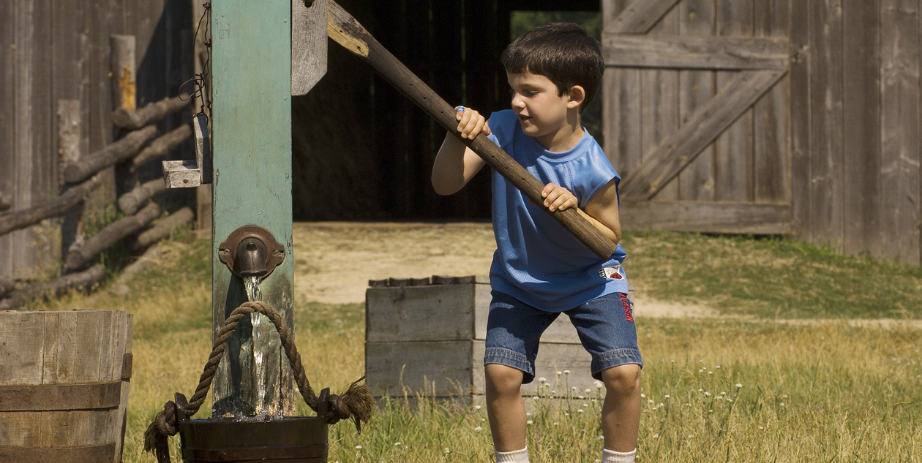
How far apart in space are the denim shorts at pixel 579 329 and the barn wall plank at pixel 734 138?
690 cm

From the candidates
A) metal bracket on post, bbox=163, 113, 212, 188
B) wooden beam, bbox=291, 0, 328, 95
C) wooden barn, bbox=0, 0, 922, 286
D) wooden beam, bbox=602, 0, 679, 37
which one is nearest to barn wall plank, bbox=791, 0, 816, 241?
wooden barn, bbox=0, 0, 922, 286

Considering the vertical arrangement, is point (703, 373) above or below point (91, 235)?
below

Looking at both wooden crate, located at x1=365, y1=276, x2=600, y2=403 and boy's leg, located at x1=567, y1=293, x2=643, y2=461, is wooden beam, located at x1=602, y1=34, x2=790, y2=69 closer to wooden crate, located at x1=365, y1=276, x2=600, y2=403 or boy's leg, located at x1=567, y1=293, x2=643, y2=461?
wooden crate, located at x1=365, y1=276, x2=600, y2=403

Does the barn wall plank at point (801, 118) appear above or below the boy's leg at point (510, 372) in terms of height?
above

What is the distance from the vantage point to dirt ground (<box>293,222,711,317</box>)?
26.3 feet

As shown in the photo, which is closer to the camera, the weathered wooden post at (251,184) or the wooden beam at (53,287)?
the weathered wooden post at (251,184)

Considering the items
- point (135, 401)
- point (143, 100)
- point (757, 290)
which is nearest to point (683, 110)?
point (757, 290)

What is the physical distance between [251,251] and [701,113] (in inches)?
299

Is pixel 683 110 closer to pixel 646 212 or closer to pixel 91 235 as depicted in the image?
pixel 646 212

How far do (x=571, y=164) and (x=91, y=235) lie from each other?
673 cm

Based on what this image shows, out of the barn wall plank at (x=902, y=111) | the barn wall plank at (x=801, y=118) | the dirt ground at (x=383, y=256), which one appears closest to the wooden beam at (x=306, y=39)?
the dirt ground at (x=383, y=256)

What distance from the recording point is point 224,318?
8.62ft

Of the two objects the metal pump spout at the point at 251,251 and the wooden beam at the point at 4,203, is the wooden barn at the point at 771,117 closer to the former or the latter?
the wooden beam at the point at 4,203

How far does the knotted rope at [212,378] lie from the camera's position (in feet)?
8.01
